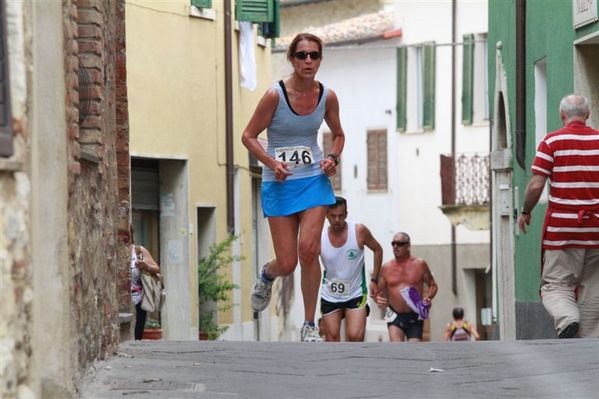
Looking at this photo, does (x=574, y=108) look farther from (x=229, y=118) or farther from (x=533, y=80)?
(x=229, y=118)

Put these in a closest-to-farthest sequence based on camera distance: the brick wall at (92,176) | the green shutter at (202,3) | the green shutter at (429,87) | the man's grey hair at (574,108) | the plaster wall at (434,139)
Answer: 1. the brick wall at (92,176)
2. the man's grey hair at (574,108)
3. the green shutter at (202,3)
4. the plaster wall at (434,139)
5. the green shutter at (429,87)

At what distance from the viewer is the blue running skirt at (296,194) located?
12.1 meters

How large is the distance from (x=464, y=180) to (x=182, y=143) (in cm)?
1439

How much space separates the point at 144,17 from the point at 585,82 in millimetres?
11009

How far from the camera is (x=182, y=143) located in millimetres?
27297

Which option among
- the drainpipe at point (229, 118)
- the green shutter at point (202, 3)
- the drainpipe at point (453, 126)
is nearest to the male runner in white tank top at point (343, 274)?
the green shutter at point (202, 3)

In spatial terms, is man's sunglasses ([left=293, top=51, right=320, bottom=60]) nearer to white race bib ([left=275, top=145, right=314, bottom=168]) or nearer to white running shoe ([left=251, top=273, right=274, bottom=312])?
white race bib ([left=275, top=145, right=314, bottom=168])

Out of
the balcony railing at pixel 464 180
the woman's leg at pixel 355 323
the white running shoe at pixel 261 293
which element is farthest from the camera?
the balcony railing at pixel 464 180

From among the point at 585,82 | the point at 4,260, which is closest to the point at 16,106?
the point at 4,260

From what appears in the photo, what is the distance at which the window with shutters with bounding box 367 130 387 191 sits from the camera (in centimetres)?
4606

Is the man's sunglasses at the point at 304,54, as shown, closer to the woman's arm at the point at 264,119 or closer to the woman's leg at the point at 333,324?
the woman's arm at the point at 264,119

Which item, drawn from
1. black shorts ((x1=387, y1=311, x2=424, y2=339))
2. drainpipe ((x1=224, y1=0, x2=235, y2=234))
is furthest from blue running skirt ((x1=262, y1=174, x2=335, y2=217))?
drainpipe ((x1=224, y1=0, x2=235, y2=234))

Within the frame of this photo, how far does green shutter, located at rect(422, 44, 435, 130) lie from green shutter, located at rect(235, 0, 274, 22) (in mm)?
12727

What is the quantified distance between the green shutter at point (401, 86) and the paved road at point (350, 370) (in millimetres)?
33445
